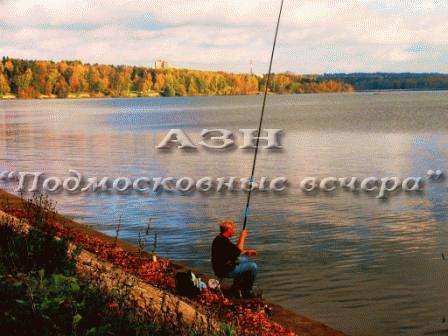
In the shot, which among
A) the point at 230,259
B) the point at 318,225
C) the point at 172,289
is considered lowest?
the point at 318,225

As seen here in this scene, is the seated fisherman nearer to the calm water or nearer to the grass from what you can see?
the calm water

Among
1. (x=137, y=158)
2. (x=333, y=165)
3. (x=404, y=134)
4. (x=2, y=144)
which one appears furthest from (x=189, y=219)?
(x=404, y=134)

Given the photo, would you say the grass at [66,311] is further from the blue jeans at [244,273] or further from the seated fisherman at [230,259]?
the blue jeans at [244,273]

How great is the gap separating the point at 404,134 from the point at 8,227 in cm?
4863

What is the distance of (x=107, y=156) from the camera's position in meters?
40.4

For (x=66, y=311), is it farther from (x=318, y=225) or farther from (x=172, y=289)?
(x=318, y=225)

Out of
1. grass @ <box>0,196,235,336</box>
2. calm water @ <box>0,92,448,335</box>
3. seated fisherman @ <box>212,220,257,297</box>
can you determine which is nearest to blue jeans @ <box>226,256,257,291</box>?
seated fisherman @ <box>212,220,257,297</box>

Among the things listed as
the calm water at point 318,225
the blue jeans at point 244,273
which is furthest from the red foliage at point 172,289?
the calm water at point 318,225

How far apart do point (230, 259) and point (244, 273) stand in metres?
0.62

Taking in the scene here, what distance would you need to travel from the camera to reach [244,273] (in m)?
11.0

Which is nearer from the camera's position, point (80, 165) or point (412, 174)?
point (412, 174)

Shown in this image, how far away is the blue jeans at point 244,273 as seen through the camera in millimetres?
10891

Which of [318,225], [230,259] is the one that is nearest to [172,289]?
[230,259]

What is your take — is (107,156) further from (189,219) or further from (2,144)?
(189,219)
